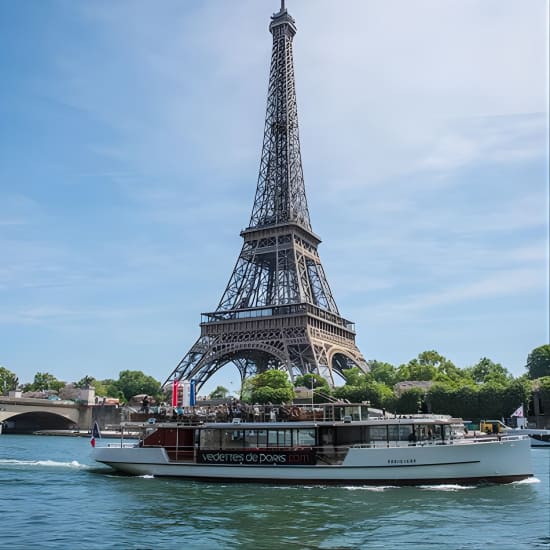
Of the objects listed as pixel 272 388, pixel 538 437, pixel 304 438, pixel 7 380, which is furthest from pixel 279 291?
pixel 7 380

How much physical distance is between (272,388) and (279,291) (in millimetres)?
14701

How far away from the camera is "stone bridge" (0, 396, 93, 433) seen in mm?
88688

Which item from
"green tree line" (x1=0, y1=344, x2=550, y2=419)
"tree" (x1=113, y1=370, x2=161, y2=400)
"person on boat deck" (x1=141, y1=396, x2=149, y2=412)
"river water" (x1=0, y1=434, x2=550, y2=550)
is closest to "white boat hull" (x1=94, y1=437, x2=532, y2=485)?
"river water" (x1=0, y1=434, x2=550, y2=550)

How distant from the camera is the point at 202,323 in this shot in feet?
282

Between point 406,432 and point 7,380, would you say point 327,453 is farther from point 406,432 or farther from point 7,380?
point 7,380

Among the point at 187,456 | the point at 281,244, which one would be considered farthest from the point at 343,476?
the point at 281,244

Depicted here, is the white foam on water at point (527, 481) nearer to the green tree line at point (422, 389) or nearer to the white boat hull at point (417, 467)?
the white boat hull at point (417, 467)

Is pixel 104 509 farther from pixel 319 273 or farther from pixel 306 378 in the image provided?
pixel 319 273

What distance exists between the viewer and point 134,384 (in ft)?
424

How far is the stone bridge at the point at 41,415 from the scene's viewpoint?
88.7 m

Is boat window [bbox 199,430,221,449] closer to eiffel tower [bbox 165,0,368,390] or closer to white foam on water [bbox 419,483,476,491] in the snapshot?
white foam on water [bbox 419,483,476,491]

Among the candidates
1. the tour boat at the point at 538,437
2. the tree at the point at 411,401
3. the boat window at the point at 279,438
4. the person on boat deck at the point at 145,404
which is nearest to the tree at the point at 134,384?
the tree at the point at 411,401

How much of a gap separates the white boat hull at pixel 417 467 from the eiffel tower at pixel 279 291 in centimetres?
4346

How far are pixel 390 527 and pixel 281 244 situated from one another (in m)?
68.9
